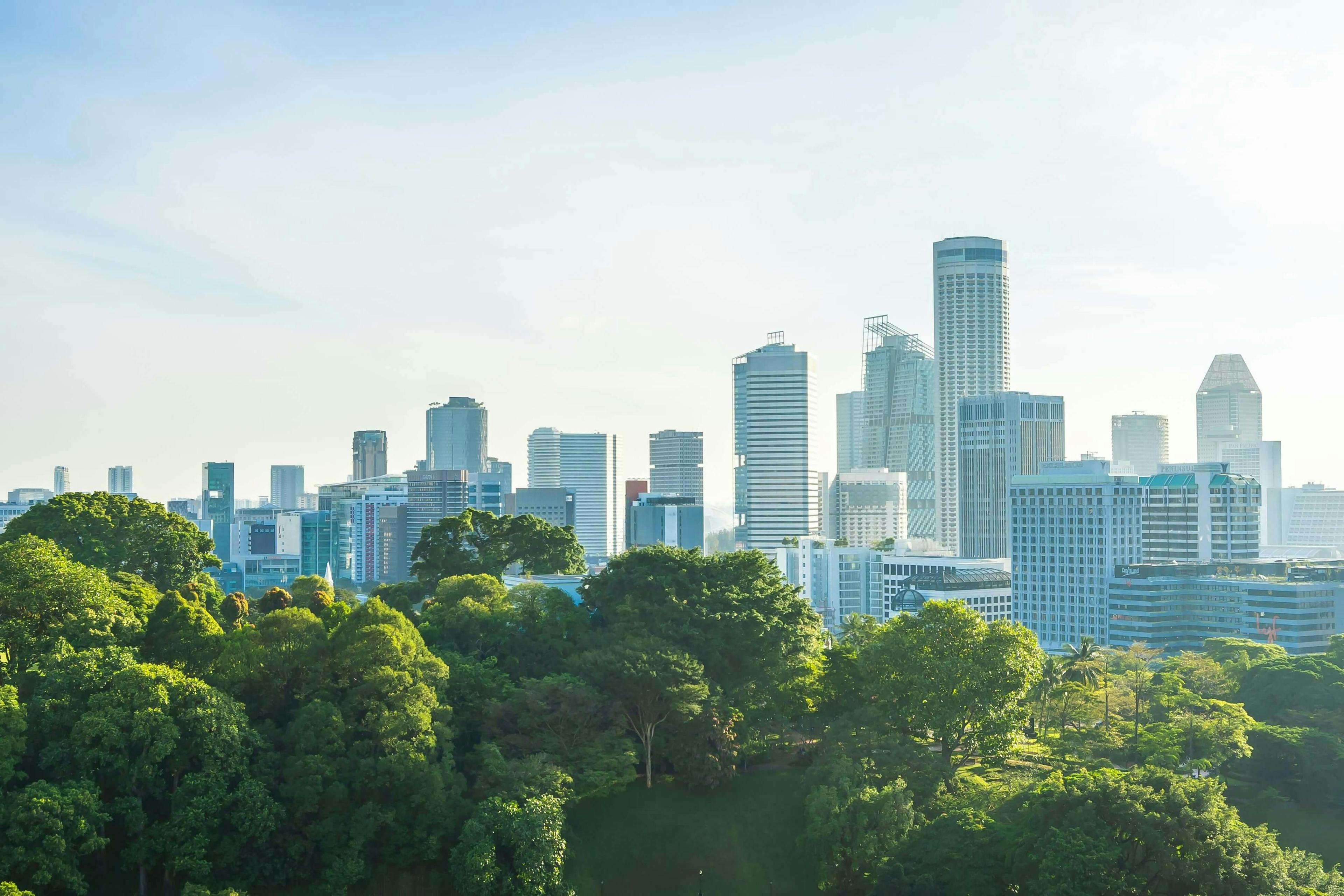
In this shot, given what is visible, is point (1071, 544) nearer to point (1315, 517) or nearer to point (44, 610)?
point (44, 610)

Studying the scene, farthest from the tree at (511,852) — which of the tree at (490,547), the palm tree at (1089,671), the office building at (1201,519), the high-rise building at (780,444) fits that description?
the high-rise building at (780,444)

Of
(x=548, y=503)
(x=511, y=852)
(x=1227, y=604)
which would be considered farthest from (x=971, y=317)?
(x=511, y=852)

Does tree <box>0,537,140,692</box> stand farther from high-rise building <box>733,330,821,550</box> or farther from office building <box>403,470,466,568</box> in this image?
high-rise building <box>733,330,821,550</box>

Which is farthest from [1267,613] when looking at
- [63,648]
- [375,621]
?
[63,648]

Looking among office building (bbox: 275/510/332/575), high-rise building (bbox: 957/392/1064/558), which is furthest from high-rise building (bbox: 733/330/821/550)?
office building (bbox: 275/510/332/575)

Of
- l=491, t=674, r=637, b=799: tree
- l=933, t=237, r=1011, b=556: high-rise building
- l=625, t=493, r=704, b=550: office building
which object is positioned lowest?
l=491, t=674, r=637, b=799: tree

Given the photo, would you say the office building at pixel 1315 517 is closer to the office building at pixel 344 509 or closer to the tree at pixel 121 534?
the office building at pixel 344 509

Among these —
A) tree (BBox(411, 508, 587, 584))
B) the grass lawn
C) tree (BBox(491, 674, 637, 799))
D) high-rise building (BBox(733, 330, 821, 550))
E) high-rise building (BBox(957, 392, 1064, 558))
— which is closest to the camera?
the grass lawn
